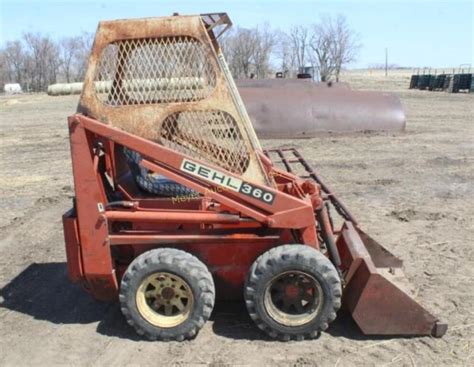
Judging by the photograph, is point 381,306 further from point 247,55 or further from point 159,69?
point 247,55

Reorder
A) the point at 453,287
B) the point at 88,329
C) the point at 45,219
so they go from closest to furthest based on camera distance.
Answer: the point at 88,329 → the point at 453,287 → the point at 45,219

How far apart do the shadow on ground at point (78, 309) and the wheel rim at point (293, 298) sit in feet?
0.73

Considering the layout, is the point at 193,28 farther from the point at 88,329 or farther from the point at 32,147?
the point at 32,147

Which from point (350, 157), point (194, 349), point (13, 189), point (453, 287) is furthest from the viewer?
point (350, 157)

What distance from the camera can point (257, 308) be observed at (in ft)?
14.0

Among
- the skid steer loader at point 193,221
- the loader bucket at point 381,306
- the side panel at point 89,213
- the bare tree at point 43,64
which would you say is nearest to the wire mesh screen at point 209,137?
the skid steer loader at point 193,221

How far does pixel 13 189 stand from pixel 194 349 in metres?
7.18

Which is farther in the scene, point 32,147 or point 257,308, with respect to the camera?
point 32,147

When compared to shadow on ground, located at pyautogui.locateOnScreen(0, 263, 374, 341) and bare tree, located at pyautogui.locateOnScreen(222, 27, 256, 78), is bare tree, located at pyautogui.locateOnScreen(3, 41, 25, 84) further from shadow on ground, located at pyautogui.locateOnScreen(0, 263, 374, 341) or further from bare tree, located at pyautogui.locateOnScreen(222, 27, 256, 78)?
shadow on ground, located at pyautogui.locateOnScreen(0, 263, 374, 341)

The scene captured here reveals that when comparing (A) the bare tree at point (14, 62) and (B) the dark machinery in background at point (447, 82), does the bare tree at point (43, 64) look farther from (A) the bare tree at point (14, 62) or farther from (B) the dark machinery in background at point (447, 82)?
(B) the dark machinery in background at point (447, 82)

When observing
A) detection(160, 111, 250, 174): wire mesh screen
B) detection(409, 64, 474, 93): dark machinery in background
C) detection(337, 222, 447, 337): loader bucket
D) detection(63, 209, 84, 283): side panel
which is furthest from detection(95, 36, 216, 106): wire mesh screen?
detection(409, 64, 474, 93): dark machinery in background

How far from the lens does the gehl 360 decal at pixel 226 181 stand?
4.33m

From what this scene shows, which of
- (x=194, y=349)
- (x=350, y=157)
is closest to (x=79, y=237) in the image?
(x=194, y=349)

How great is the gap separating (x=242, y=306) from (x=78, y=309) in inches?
51.3
